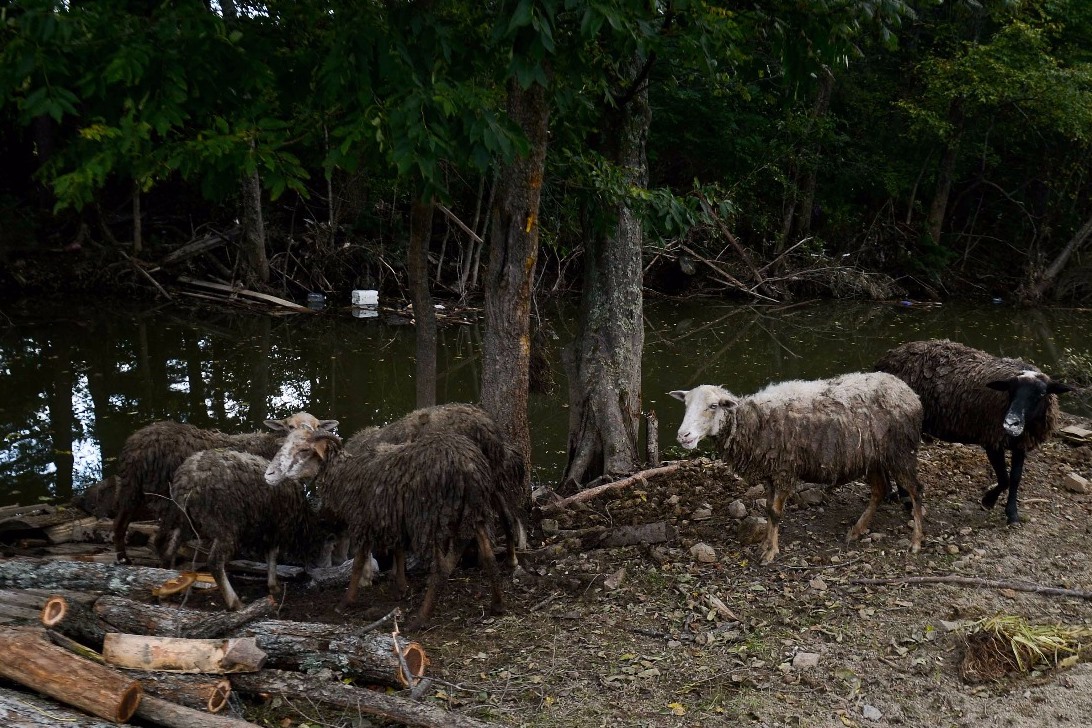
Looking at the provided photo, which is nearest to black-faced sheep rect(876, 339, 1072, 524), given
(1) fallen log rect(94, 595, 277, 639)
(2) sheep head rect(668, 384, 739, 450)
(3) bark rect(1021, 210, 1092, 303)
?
(2) sheep head rect(668, 384, 739, 450)

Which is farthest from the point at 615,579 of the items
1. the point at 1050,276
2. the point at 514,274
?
the point at 1050,276

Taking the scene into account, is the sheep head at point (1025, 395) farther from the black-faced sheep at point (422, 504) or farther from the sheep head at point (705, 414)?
the black-faced sheep at point (422, 504)

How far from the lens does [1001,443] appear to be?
7512mm

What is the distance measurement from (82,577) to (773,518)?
4.71m

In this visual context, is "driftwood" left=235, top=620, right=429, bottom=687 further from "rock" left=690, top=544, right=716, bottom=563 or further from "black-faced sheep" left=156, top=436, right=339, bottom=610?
"rock" left=690, top=544, right=716, bottom=563

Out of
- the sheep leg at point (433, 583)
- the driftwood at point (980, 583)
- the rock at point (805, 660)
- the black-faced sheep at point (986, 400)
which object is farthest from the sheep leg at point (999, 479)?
the sheep leg at point (433, 583)

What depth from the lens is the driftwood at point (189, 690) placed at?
4.43 meters

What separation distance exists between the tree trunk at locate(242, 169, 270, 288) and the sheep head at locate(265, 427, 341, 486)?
1365 cm

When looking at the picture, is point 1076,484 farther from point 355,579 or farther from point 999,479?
point 355,579

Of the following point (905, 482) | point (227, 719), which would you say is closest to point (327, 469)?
point (227, 719)

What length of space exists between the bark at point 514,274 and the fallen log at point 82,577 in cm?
301

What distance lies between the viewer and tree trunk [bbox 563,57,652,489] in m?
9.23

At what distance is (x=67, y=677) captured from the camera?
13.6 feet

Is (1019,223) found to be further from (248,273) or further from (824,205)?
(248,273)
